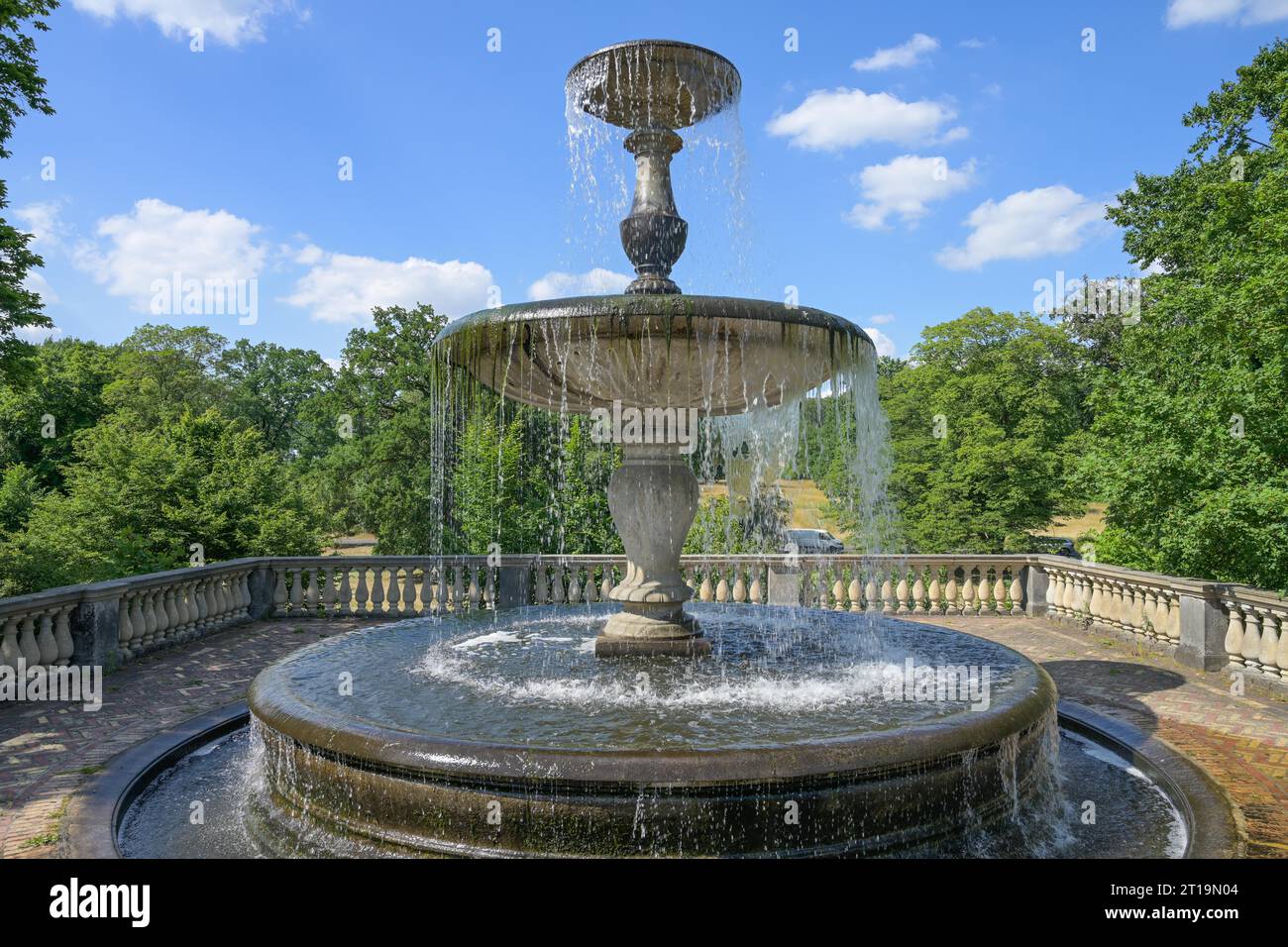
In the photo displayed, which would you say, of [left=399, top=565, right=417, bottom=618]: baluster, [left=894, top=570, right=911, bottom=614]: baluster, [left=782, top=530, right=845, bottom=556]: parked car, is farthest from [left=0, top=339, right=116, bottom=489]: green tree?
[left=894, top=570, right=911, bottom=614]: baluster

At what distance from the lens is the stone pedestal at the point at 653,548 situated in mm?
6953

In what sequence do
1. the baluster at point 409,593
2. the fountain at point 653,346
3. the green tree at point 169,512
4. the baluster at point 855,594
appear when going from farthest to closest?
the green tree at point 169,512 → the baluster at point 855,594 → the baluster at point 409,593 → the fountain at point 653,346

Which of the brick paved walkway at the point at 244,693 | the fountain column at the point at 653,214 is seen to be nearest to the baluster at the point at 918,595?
the brick paved walkway at the point at 244,693

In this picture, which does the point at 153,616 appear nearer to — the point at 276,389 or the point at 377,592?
the point at 377,592

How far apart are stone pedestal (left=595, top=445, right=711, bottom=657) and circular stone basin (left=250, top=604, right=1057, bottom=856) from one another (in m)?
0.22

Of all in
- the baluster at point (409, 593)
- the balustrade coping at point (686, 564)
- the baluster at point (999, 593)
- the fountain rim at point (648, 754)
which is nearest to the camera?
the fountain rim at point (648, 754)

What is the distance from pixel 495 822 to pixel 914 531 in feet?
102

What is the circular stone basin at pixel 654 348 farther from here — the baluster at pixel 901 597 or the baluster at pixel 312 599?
the baluster at pixel 312 599

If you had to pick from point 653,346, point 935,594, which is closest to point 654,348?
point 653,346

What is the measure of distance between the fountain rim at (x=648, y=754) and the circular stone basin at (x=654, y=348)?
2784 millimetres

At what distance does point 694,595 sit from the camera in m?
10.9

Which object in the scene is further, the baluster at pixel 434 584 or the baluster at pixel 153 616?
the baluster at pixel 434 584

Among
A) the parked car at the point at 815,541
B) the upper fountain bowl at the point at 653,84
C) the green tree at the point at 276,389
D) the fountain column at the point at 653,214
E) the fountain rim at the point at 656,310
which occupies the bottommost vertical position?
the parked car at the point at 815,541
